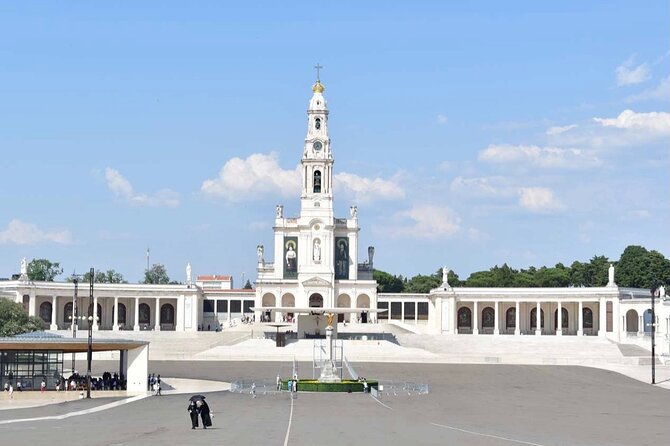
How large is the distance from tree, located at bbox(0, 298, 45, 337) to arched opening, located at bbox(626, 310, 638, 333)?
59.2 m

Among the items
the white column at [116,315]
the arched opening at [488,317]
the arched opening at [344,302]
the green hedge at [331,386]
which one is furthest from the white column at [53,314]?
the green hedge at [331,386]

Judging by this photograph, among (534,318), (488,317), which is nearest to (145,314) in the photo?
(488,317)

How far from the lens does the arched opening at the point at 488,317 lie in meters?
130

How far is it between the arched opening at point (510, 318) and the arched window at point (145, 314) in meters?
40.7

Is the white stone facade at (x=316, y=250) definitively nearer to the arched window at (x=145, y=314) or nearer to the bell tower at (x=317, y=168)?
the bell tower at (x=317, y=168)

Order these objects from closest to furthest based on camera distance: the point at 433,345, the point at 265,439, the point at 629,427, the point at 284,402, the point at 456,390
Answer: the point at 265,439 < the point at 629,427 < the point at 284,402 < the point at 456,390 < the point at 433,345

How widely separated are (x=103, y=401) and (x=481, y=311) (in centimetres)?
7943

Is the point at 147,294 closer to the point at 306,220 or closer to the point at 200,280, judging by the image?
the point at 306,220

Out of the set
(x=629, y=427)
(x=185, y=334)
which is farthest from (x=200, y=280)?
(x=629, y=427)

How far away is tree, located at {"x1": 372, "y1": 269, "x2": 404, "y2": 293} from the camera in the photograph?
163m

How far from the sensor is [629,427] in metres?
42.1

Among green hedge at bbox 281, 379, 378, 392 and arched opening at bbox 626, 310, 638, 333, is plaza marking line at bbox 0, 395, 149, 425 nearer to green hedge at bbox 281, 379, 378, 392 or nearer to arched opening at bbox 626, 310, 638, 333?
green hedge at bbox 281, 379, 378, 392

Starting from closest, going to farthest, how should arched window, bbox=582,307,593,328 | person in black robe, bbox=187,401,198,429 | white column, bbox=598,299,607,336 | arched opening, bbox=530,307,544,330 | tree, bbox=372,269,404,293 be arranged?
person in black robe, bbox=187,401,198,429, white column, bbox=598,299,607,336, arched window, bbox=582,307,593,328, arched opening, bbox=530,307,544,330, tree, bbox=372,269,404,293

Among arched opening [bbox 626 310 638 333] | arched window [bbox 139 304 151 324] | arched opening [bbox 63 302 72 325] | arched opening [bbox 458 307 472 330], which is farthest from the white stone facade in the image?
arched opening [bbox 626 310 638 333]
